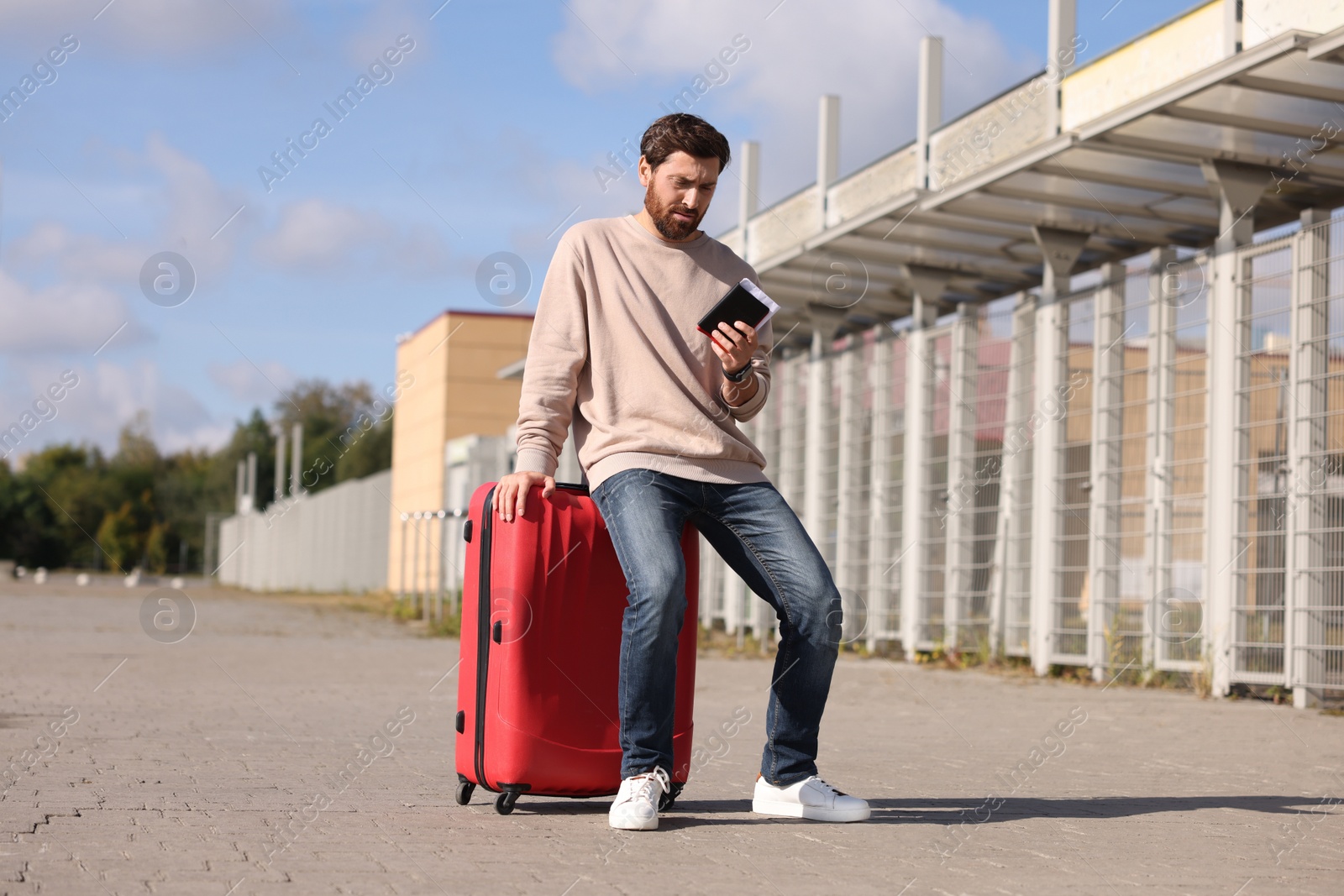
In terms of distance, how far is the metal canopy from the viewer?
9219mm

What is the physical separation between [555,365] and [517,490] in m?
0.41

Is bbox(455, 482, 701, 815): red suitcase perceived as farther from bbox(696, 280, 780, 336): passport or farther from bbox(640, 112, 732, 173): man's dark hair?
bbox(640, 112, 732, 173): man's dark hair

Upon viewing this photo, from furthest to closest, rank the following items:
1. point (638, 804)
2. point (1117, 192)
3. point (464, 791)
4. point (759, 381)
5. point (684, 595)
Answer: point (1117, 192) < point (464, 791) < point (759, 381) < point (684, 595) < point (638, 804)

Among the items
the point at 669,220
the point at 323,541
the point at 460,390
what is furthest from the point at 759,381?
the point at 323,541

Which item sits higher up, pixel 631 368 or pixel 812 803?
pixel 631 368

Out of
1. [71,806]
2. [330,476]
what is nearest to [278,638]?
[71,806]

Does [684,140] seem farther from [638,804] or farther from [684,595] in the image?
[638,804]

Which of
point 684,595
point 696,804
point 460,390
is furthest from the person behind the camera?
point 460,390

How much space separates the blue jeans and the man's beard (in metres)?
0.76

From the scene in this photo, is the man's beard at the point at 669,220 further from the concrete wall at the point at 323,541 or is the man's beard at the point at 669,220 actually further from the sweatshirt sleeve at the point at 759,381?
the concrete wall at the point at 323,541

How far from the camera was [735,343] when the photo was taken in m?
4.70

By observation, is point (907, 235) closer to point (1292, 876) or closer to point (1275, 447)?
point (1275, 447)

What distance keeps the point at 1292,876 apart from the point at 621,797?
179 centimetres

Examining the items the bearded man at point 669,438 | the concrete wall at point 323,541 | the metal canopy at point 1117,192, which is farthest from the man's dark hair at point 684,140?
the concrete wall at point 323,541
